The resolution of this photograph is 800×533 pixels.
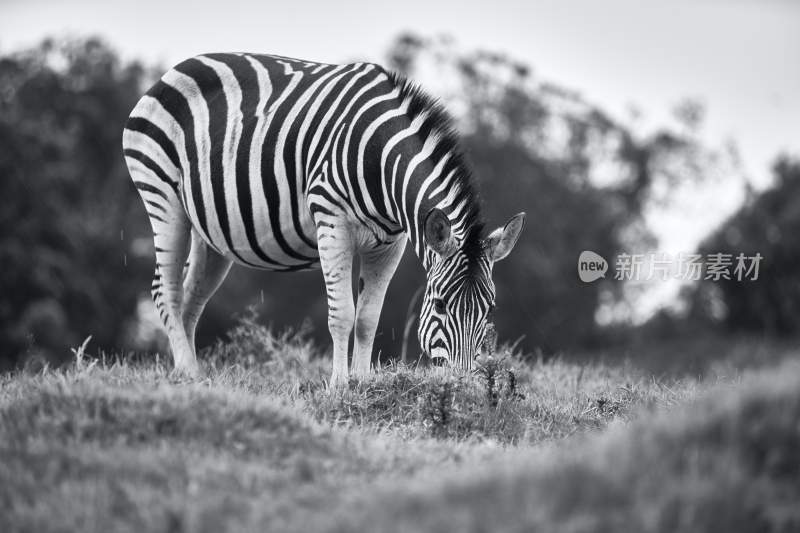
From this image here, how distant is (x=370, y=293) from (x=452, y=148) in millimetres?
1548

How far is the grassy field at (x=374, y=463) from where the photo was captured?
4.33 metres

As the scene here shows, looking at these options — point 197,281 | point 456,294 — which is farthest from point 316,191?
point 197,281

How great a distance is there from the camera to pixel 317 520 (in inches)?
176

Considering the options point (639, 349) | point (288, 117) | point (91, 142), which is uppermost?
point (288, 117)

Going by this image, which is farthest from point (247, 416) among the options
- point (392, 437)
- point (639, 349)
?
point (639, 349)

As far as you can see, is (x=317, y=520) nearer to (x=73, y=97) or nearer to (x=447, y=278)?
(x=447, y=278)

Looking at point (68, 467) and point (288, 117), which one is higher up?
point (288, 117)

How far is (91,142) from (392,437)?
30.5 m

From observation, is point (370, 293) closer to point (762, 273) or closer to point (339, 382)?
point (339, 382)

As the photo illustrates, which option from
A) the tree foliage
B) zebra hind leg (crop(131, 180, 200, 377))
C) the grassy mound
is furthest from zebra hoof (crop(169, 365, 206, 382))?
the tree foliage

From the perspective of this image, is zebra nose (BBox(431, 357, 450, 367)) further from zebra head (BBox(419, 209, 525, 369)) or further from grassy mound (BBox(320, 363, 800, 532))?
grassy mound (BBox(320, 363, 800, 532))

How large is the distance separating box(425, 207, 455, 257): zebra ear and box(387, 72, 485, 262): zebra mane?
0.43ft

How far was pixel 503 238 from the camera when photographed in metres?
7.65

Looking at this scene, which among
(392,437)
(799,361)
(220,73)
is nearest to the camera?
(799,361)
